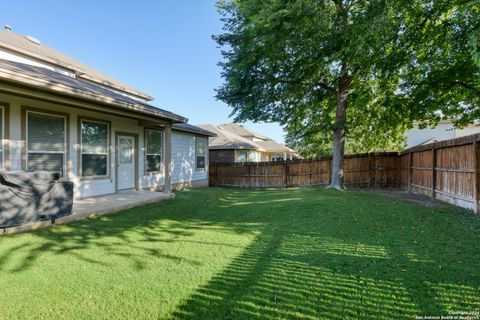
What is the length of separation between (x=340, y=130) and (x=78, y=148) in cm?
957

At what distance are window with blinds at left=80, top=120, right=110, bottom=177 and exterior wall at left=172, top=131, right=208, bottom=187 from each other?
4217 millimetres

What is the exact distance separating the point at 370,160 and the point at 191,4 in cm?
1091

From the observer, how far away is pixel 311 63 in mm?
10531

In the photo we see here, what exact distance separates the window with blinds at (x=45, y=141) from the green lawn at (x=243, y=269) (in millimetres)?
2104

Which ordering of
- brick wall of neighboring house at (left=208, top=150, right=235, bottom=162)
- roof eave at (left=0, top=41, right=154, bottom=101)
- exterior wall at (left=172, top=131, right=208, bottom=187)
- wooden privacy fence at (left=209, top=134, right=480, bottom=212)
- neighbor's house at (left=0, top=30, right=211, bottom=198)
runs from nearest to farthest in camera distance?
neighbor's house at (left=0, top=30, right=211, bottom=198) < wooden privacy fence at (left=209, top=134, right=480, bottom=212) < roof eave at (left=0, top=41, right=154, bottom=101) < exterior wall at (left=172, top=131, right=208, bottom=187) < brick wall of neighboring house at (left=208, top=150, right=235, bottom=162)

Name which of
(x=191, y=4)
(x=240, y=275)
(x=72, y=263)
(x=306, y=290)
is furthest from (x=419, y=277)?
(x=191, y=4)

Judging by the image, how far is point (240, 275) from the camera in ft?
10.6

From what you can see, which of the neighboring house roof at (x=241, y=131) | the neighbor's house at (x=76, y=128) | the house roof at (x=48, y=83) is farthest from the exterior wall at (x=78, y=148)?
the neighboring house roof at (x=241, y=131)

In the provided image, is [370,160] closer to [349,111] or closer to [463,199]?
[349,111]

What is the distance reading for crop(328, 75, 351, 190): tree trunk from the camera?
11.9m

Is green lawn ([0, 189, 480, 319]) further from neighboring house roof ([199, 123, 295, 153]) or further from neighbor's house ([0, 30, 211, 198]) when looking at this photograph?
neighboring house roof ([199, 123, 295, 153])

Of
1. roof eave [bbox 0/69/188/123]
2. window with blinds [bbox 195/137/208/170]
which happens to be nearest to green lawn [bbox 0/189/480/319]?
roof eave [bbox 0/69/188/123]

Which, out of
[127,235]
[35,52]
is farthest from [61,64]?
[127,235]

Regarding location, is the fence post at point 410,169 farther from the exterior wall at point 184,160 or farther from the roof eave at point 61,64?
the roof eave at point 61,64
